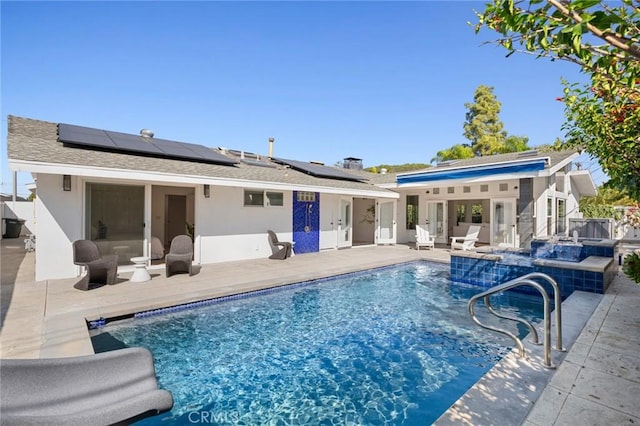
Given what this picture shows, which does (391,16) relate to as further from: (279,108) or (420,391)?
(420,391)

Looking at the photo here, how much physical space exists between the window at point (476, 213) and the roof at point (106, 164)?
13431mm

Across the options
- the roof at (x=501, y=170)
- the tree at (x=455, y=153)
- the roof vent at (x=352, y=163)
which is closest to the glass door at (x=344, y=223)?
the roof at (x=501, y=170)

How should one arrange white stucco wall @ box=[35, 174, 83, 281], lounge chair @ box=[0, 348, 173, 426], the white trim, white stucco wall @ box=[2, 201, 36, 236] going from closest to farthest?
lounge chair @ box=[0, 348, 173, 426] → the white trim → white stucco wall @ box=[35, 174, 83, 281] → white stucco wall @ box=[2, 201, 36, 236]

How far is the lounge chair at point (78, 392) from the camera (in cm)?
203

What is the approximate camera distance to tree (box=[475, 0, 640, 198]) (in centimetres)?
136

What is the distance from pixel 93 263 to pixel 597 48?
856cm

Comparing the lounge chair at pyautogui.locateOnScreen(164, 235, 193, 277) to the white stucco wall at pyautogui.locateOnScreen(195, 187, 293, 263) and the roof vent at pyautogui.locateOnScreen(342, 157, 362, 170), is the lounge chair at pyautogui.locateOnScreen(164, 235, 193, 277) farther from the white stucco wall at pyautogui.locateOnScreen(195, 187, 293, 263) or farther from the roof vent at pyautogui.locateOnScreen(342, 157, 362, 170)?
the roof vent at pyautogui.locateOnScreen(342, 157, 362, 170)

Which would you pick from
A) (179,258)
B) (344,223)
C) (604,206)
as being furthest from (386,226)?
(604,206)

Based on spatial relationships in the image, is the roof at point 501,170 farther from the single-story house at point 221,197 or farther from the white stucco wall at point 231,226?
the white stucco wall at point 231,226

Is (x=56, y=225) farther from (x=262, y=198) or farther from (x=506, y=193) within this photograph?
(x=506, y=193)

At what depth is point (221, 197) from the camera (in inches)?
412

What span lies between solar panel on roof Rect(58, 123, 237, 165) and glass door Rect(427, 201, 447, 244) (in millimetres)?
11087

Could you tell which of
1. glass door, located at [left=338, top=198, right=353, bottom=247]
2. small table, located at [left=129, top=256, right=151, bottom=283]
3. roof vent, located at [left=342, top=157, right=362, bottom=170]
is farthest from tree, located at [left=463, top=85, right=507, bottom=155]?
small table, located at [left=129, top=256, right=151, bottom=283]

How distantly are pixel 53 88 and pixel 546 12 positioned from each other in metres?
15.9
